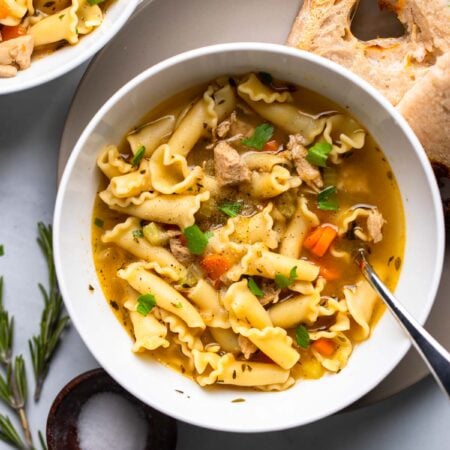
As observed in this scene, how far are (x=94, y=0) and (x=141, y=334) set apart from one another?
1.57 meters

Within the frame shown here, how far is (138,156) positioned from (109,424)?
4.58 feet

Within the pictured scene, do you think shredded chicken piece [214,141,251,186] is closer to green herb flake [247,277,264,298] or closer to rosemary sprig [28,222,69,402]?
green herb flake [247,277,264,298]

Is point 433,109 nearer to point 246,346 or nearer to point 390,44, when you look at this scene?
point 390,44

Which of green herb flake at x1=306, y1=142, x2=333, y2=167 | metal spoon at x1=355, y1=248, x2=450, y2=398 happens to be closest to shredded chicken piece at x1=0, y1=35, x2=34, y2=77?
green herb flake at x1=306, y1=142, x2=333, y2=167

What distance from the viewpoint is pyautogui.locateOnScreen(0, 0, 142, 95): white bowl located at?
365 cm

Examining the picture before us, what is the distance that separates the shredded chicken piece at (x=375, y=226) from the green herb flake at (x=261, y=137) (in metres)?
0.56

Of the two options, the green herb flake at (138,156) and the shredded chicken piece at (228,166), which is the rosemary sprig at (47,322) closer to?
the green herb flake at (138,156)

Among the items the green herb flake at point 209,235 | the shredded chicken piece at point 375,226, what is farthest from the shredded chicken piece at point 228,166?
the shredded chicken piece at point 375,226

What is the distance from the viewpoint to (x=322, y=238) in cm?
360

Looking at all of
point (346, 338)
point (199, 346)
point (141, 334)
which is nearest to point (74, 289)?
point (141, 334)

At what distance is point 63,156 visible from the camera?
373 centimetres

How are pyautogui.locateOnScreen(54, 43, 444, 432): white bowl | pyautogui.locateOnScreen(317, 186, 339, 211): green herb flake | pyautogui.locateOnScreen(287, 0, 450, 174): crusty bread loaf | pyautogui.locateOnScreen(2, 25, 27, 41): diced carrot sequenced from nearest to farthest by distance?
pyautogui.locateOnScreen(54, 43, 444, 432): white bowl < pyautogui.locateOnScreen(317, 186, 339, 211): green herb flake < pyautogui.locateOnScreen(287, 0, 450, 174): crusty bread loaf < pyautogui.locateOnScreen(2, 25, 27, 41): diced carrot

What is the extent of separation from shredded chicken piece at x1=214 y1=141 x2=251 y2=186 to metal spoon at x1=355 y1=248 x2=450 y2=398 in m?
0.62

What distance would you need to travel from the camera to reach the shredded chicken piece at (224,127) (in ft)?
11.7
